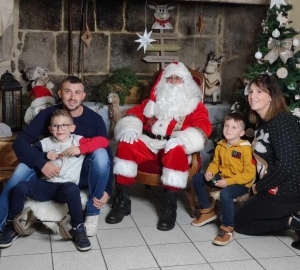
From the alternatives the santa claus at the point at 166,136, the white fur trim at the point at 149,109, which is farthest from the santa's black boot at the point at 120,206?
the white fur trim at the point at 149,109

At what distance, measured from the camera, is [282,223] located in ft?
9.94

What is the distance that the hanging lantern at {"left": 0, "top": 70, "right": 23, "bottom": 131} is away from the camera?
3.59 meters

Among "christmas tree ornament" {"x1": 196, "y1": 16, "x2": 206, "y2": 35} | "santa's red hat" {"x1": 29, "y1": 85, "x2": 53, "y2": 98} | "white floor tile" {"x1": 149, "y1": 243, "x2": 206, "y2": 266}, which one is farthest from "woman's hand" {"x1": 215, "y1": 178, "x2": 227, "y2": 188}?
"christmas tree ornament" {"x1": 196, "y1": 16, "x2": 206, "y2": 35}

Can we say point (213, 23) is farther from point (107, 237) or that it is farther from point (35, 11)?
point (107, 237)

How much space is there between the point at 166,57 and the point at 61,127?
205 centimetres

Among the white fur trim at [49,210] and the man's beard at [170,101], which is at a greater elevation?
the man's beard at [170,101]

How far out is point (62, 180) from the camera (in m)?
2.99

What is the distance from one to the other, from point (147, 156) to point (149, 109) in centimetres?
43

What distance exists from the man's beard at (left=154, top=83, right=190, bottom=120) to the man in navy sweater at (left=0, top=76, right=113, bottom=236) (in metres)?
0.62

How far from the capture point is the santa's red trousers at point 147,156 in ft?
10.6

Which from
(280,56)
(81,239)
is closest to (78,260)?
(81,239)

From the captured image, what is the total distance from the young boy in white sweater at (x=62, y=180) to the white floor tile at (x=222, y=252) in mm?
717

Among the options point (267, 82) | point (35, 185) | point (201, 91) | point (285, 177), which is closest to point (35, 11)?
point (201, 91)

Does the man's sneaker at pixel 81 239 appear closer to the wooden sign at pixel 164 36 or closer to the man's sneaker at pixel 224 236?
the man's sneaker at pixel 224 236
